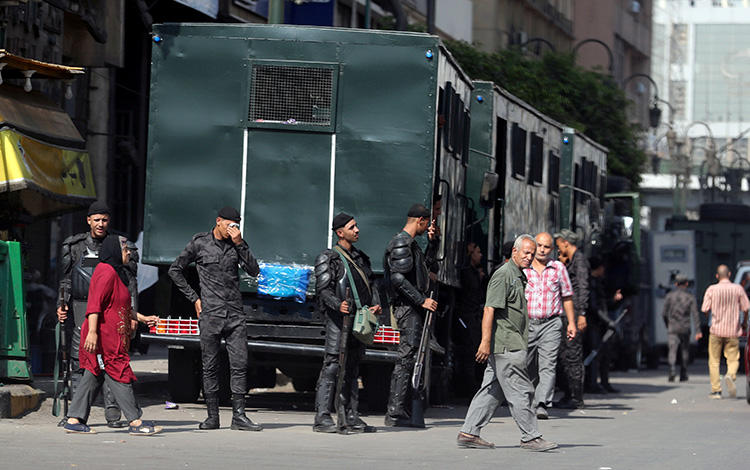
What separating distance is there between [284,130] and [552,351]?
354 cm

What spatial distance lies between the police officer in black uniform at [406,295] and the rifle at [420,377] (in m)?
0.05

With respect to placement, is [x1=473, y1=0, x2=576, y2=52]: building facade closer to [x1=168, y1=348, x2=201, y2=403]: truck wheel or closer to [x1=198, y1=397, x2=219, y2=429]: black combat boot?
[x1=168, y1=348, x2=201, y2=403]: truck wheel

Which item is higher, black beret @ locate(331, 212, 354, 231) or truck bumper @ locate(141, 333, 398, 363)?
black beret @ locate(331, 212, 354, 231)

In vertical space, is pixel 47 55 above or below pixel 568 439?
above

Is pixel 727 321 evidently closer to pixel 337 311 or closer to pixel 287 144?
pixel 287 144

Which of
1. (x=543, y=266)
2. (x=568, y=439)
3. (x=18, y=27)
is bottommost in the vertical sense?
(x=568, y=439)

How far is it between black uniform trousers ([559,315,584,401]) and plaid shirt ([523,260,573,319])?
1.90 m

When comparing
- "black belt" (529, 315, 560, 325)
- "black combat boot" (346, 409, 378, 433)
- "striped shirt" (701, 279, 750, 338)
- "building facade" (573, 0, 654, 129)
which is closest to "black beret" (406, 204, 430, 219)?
"black combat boot" (346, 409, 378, 433)

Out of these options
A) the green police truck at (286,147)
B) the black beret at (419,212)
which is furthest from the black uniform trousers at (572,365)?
the black beret at (419,212)

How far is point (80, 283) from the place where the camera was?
13.3 m

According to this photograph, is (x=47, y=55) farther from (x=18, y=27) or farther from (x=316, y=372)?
(x=316, y=372)

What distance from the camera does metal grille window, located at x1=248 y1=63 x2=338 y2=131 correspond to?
15008mm

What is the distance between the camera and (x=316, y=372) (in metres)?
16.0

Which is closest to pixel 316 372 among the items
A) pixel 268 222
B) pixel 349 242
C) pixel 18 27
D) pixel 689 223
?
pixel 268 222
